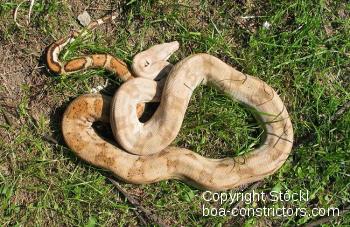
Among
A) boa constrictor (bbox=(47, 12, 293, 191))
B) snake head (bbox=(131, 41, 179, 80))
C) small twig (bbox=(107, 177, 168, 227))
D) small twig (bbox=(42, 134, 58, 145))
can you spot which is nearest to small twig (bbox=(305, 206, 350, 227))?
boa constrictor (bbox=(47, 12, 293, 191))

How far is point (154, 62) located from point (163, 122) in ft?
2.70

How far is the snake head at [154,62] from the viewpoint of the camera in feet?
21.0

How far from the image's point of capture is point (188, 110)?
6.62m

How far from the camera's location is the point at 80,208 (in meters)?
6.64

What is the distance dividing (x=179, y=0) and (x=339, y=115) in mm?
2564

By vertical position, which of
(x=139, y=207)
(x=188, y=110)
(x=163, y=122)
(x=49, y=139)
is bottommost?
(x=139, y=207)

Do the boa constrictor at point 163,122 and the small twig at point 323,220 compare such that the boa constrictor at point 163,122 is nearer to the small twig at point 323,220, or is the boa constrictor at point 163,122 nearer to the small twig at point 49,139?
the small twig at point 49,139

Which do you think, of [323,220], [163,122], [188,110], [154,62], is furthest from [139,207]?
[323,220]

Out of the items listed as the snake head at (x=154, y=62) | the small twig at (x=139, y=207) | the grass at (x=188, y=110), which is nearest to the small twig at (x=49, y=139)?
the grass at (x=188, y=110)

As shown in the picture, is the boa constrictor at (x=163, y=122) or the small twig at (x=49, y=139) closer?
the boa constrictor at (x=163, y=122)

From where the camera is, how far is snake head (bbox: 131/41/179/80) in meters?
6.39

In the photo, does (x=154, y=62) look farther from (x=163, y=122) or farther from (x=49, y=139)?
(x=49, y=139)

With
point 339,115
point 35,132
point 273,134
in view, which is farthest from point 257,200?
point 35,132

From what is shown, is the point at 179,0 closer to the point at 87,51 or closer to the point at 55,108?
the point at 87,51
